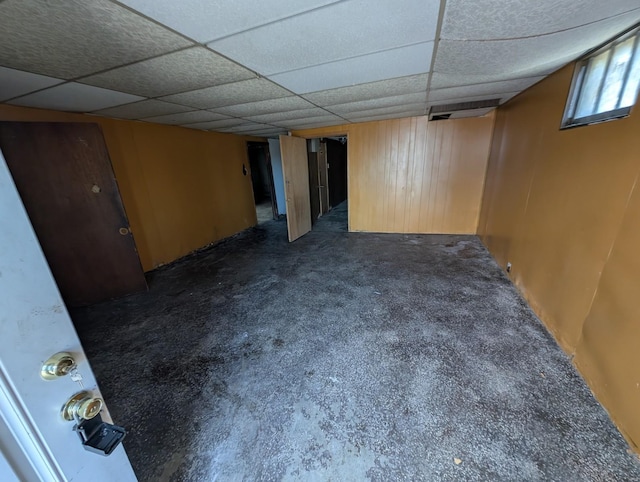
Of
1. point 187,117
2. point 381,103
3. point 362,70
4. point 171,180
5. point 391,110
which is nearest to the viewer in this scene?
point 362,70

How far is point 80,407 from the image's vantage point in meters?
0.64

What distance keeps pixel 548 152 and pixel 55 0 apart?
11.3 ft

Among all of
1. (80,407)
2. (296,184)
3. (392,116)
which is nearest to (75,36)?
(80,407)

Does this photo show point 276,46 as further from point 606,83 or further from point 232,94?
point 606,83

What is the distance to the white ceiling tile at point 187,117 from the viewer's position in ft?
9.95

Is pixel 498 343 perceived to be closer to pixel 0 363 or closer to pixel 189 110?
pixel 0 363

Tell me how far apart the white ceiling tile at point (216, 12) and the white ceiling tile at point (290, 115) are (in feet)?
6.56

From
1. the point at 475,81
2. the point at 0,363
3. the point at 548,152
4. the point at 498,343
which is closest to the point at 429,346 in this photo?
the point at 498,343

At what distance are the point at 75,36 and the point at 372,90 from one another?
7.06ft

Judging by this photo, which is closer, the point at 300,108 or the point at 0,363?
the point at 0,363

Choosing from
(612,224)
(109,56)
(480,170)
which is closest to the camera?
(109,56)

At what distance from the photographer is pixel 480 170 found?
14.1ft

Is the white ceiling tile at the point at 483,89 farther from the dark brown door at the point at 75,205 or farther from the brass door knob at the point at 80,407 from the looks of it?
the dark brown door at the point at 75,205

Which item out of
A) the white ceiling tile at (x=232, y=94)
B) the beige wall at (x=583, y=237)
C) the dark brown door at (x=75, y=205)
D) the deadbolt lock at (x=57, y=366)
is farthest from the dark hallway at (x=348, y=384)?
the white ceiling tile at (x=232, y=94)
